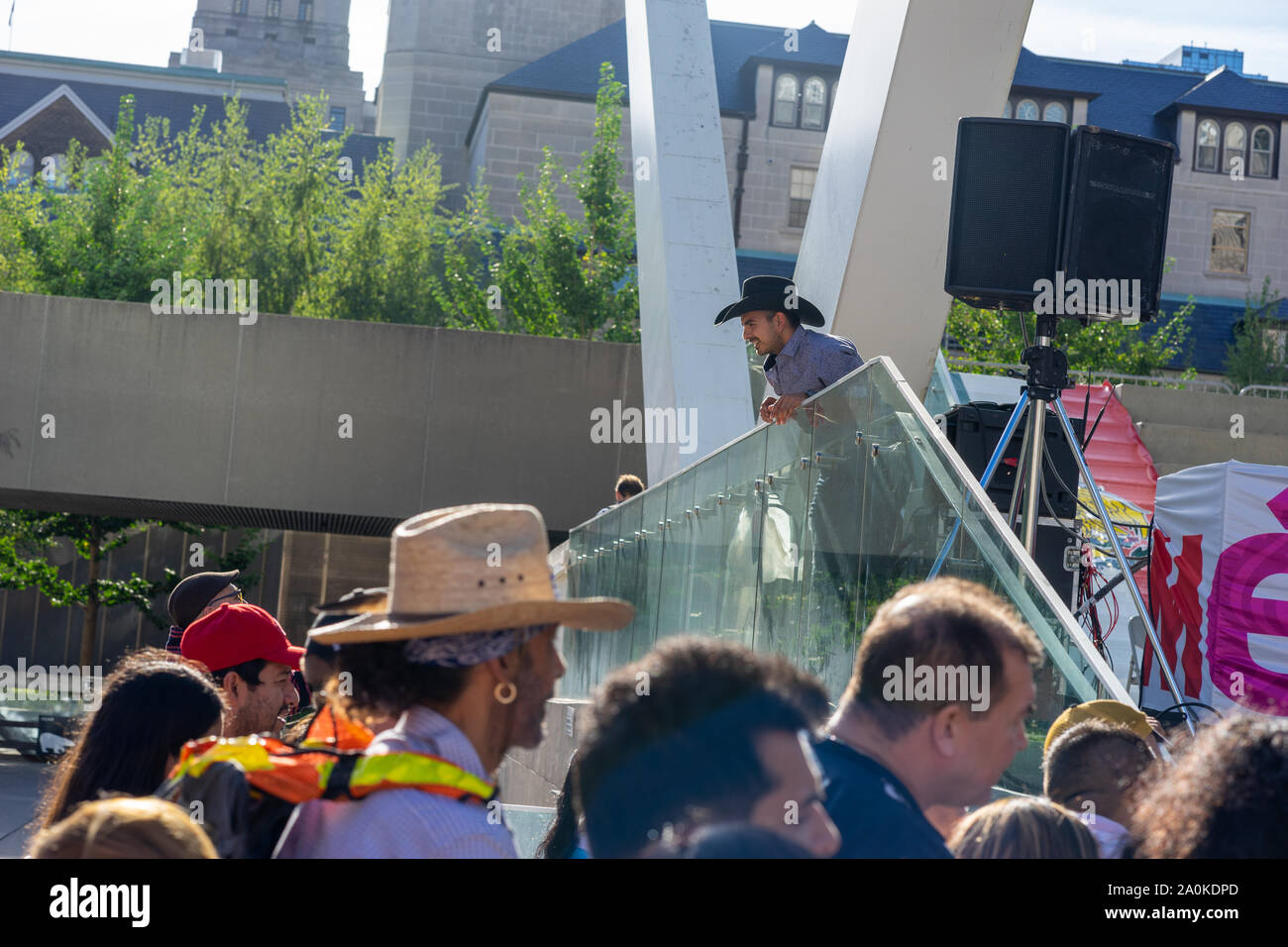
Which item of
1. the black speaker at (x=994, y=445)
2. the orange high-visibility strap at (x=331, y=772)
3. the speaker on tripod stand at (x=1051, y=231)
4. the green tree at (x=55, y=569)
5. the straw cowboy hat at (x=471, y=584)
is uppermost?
the speaker on tripod stand at (x=1051, y=231)

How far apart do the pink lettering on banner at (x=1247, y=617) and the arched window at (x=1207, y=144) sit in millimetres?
37764

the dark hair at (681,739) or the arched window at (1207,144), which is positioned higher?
the arched window at (1207,144)

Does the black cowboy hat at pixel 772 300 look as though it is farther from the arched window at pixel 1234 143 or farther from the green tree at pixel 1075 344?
the arched window at pixel 1234 143

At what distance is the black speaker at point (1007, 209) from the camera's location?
22.2 feet

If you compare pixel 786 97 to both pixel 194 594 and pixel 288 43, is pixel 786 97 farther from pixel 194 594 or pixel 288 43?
pixel 288 43

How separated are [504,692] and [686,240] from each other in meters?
11.9

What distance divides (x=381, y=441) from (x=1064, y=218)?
12.7 meters

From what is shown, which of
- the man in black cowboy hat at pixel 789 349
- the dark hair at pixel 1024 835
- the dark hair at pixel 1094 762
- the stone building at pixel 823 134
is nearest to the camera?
the dark hair at pixel 1024 835

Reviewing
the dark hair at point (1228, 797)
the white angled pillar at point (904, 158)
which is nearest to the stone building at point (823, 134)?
the white angled pillar at point (904, 158)

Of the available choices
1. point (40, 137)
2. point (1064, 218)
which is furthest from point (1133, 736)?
point (40, 137)

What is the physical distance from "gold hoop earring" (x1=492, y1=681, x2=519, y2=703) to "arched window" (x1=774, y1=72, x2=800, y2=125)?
134ft

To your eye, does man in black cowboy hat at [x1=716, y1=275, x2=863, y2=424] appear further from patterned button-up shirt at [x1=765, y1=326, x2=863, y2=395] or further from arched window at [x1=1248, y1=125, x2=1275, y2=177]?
arched window at [x1=1248, y1=125, x2=1275, y2=177]

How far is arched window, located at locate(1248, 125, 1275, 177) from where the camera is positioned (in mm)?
42406

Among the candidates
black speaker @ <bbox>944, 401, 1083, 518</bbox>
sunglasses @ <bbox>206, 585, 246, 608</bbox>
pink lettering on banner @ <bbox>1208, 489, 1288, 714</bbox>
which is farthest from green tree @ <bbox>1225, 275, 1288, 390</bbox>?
sunglasses @ <bbox>206, 585, 246, 608</bbox>
